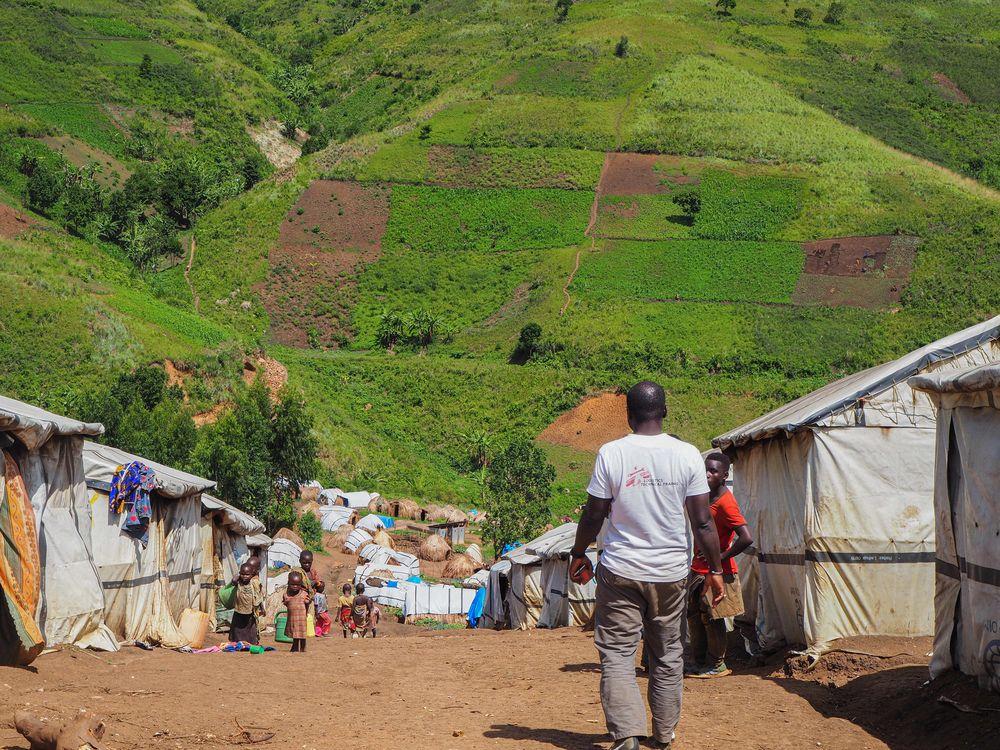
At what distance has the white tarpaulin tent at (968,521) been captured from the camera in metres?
6.71

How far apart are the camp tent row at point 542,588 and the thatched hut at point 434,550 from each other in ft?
36.9

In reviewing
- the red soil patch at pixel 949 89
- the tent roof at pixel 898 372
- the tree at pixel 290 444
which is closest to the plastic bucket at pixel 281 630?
the tent roof at pixel 898 372

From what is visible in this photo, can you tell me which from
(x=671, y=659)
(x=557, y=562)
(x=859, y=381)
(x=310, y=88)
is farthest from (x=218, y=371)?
(x=310, y=88)

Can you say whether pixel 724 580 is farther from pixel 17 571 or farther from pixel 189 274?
pixel 189 274

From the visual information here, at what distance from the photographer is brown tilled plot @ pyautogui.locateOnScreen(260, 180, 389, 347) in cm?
6981

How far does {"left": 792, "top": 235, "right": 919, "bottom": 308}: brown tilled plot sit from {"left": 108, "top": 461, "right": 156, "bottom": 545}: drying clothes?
55.4m

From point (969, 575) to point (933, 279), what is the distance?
200ft

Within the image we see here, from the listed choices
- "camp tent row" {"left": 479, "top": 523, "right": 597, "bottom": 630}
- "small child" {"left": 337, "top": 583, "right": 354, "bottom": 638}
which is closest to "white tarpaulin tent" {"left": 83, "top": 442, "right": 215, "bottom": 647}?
"small child" {"left": 337, "top": 583, "right": 354, "bottom": 638}

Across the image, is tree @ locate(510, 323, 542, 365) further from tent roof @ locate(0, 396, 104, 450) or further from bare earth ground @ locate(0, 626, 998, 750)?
tent roof @ locate(0, 396, 104, 450)

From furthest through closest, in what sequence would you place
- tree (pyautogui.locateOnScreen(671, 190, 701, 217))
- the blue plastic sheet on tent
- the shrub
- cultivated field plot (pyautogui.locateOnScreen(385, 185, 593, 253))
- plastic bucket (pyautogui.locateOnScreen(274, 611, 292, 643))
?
cultivated field plot (pyautogui.locateOnScreen(385, 185, 593, 253)), tree (pyautogui.locateOnScreen(671, 190, 701, 217)), the shrub, the blue plastic sheet on tent, plastic bucket (pyautogui.locateOnScreen(274, 611, 292, 643))

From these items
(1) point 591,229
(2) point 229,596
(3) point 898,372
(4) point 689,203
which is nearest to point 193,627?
(2) point 229,596

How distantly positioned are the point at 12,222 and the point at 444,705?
56335 mm

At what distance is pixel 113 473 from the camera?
1228 centimetres

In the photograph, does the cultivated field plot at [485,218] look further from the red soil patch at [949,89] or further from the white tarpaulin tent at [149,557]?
the white tarpaulin tent at [149,557]
